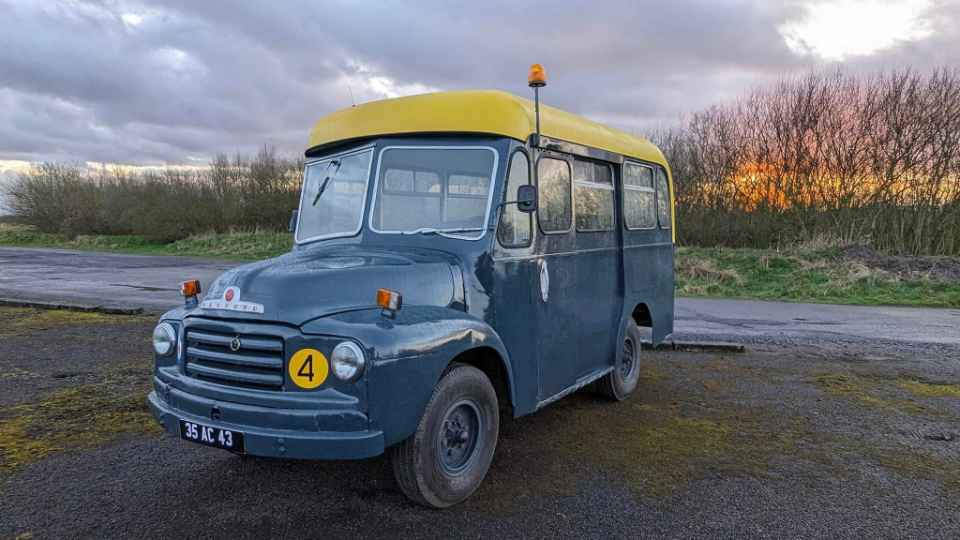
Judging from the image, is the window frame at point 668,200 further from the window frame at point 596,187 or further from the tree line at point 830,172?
the tree line at point 830,172

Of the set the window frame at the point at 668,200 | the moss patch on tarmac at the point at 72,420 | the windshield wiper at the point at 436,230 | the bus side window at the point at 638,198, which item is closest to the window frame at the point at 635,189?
the bus side window at the point at 638,198

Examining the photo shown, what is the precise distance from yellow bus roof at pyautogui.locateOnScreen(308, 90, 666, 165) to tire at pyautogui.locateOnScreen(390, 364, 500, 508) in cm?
164

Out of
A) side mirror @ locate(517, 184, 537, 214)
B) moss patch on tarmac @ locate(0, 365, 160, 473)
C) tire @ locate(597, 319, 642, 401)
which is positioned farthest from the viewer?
tire @ locate(597, 319, 642, 401)

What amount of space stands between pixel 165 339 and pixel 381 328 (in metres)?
1.49

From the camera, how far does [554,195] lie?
5.11m

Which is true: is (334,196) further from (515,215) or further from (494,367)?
(494,367)

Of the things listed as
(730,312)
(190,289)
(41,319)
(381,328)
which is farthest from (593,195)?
(41,319)

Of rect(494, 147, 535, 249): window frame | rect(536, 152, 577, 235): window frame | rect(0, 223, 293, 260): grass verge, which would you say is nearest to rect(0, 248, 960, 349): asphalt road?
rect(536, 152, 577, 235): window frame

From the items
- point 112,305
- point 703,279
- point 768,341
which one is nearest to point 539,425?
point 768,341

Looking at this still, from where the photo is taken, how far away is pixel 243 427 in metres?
3.49

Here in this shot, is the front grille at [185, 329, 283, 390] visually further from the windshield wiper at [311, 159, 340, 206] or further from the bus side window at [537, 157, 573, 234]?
the bus side window at [537, 157, 573, 234]

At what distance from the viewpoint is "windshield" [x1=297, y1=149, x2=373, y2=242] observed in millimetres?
4680

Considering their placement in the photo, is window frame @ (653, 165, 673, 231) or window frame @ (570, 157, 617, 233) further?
window frame @ (653, 165, 673, 231)

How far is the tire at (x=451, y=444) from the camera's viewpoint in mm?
3684
